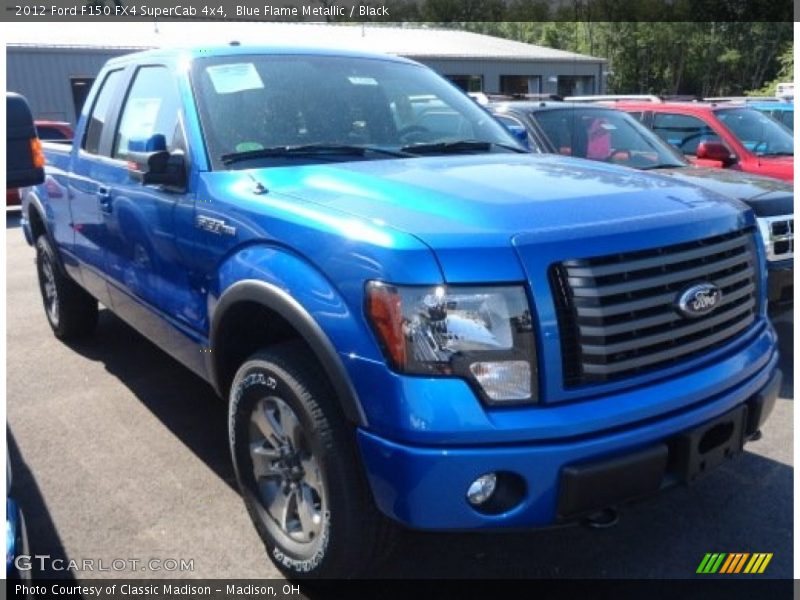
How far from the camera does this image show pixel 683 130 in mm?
8055

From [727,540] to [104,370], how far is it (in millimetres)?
4031

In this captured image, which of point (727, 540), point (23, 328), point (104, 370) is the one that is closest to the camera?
point (727, 540)

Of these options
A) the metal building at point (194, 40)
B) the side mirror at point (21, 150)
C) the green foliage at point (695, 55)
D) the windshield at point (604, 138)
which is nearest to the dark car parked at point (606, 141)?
the windshield at point (604, 138)

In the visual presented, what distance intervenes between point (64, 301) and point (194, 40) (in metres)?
12.1

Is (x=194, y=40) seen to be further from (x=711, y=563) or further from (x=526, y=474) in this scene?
(x=526, y=474)

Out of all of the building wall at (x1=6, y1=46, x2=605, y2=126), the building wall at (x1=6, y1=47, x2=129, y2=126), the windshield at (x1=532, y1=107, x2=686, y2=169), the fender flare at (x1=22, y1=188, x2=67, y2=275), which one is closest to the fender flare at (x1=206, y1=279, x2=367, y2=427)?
the fender flare at (x1=22, y1=188, x2=67, y2=275)

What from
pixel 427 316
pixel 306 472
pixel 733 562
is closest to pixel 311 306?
pixel 427 316

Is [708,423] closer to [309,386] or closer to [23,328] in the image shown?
[309,386]

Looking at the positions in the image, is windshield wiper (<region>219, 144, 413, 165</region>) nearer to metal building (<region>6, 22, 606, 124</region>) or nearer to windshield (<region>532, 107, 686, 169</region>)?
windshield (<region>532, 107, 686, 169</region>)

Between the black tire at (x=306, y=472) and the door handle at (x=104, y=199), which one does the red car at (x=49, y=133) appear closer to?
the door handle at (x=104, y=199)

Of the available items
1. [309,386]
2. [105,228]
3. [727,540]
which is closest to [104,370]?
[105,228]

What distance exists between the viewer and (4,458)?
2.02 meters

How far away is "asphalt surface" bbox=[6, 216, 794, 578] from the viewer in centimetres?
299

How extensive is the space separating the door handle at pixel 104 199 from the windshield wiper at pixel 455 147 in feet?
5.70
